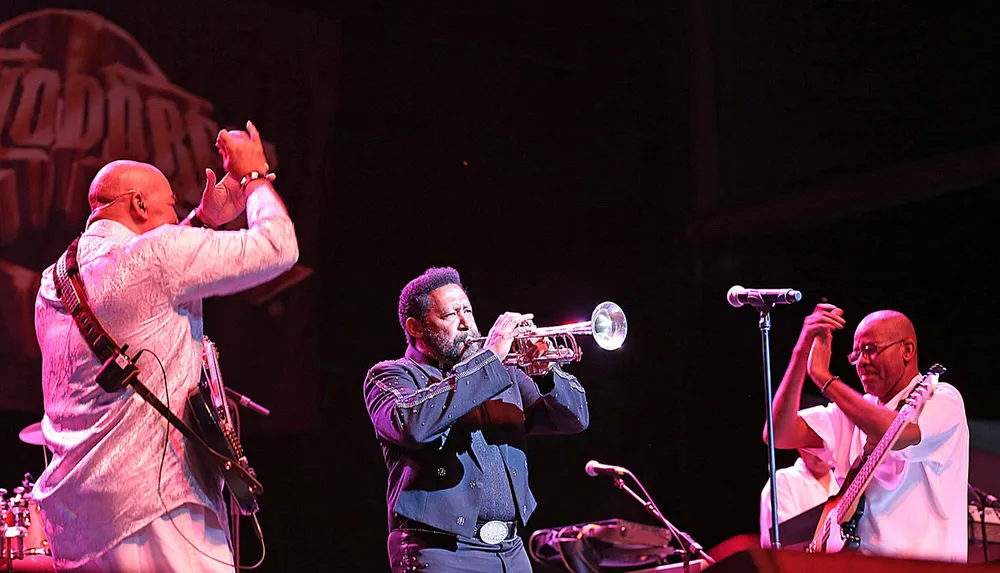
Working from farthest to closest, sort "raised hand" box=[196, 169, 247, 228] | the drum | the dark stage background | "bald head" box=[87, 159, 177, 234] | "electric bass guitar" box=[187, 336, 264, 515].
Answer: the dark stage background, the drum, "raised hand" box=[196, 169, 247, 228], "bald head" box=[87, 159, 177, 234], "electric bass guitar" box=[187, 336, 264, 515]

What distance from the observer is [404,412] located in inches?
156

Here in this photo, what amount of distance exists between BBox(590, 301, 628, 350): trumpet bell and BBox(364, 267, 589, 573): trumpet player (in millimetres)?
291

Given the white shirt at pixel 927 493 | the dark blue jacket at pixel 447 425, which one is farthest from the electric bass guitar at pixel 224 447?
the white shirt at pixel 927 493

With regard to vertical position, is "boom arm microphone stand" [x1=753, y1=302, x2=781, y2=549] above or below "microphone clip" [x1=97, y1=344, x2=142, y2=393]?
below

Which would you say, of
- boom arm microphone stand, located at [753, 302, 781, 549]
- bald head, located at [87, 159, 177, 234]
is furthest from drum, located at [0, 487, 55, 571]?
boom arm microphone stand, located at [753, 302, 781, 549]

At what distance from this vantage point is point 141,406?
3041 mm

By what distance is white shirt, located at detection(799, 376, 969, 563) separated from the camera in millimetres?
4477

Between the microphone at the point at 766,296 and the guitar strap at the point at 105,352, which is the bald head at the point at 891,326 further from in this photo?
the guitar strap at the point at 105,352

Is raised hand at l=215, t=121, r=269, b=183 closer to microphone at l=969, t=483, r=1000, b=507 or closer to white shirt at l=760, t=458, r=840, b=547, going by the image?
white shirt at l=760, t=458, r=840, b=547

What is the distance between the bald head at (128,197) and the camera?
128 inches

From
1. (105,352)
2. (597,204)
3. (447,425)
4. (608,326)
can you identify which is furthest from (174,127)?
(105,352)

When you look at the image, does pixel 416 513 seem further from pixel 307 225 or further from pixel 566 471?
pixel 566 471

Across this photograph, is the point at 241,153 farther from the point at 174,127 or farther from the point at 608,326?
the point at 174,127

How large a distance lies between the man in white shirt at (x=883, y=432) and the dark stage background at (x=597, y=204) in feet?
7.46
